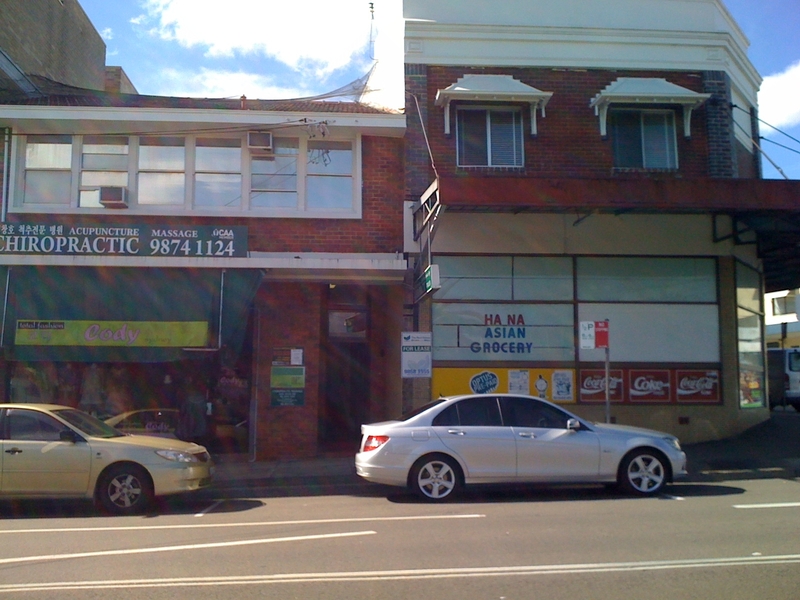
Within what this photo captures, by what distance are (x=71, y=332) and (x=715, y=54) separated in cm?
1389

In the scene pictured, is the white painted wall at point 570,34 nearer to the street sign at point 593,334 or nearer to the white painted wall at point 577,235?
the white painted wall at point 577,235

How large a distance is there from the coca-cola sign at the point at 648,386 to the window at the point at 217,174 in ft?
27.8

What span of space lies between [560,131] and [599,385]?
Answer: 5.15m

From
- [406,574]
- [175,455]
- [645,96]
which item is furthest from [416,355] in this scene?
[406,574]

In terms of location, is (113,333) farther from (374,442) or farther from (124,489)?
(374,442)

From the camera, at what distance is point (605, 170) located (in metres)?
15.2

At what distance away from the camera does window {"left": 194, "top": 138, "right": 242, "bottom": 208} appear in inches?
579

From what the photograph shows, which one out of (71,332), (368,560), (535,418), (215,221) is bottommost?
(368,560)

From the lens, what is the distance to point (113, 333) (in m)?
13.7

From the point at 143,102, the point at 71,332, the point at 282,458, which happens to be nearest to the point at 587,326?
the point at 282,458

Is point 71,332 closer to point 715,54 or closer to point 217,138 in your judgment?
point 217,138

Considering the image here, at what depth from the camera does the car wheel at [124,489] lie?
31.9ft

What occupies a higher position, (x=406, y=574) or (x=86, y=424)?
(x=86, y=424)

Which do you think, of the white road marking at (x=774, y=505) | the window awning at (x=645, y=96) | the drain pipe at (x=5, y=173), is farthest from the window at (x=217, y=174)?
the white road marking at (x=774, y=505)
